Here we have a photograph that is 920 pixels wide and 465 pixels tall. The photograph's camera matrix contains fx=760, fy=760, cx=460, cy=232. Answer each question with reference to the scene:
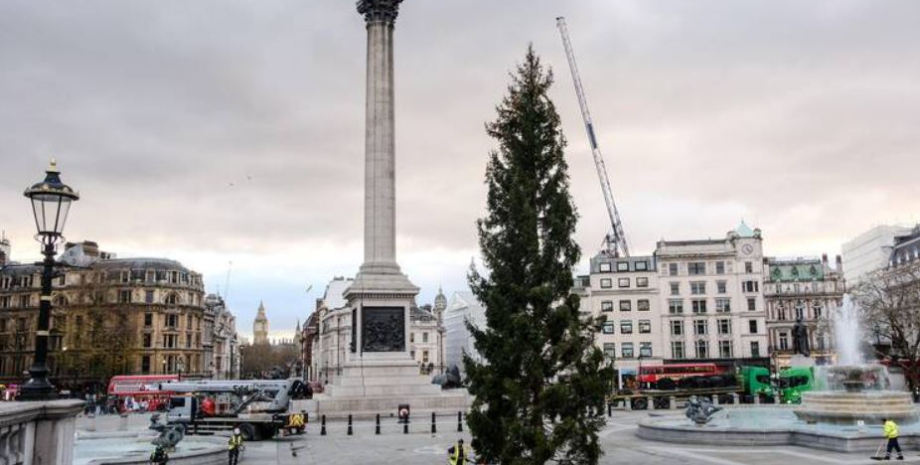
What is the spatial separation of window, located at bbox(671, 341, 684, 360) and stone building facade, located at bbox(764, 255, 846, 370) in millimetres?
12497

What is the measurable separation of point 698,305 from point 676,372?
27045 millimetres

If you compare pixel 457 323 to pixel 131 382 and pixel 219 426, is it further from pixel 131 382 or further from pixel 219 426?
pixel 219 426

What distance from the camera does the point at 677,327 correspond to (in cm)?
9344

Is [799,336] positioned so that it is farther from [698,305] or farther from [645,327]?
[645,327]

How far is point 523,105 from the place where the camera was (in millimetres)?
18938

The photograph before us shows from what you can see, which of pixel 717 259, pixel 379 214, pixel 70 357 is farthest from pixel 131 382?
pixel 717 259

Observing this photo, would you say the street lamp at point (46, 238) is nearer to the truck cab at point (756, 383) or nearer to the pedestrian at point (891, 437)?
the pedestrian at point (891, 437)

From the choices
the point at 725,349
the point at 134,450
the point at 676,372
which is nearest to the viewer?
the point at 134,450

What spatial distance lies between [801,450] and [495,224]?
16192 mm

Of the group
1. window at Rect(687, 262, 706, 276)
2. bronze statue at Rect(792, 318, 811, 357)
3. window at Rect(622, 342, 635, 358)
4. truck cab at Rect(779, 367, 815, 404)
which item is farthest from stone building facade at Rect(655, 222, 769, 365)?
truck cab at Rect(779, 367, 815, 404)

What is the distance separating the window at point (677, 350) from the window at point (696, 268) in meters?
8.74

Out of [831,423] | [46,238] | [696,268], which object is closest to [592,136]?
[696,268]

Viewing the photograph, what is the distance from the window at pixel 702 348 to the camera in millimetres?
92250

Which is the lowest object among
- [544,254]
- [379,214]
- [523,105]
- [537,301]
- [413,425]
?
[413,425]
